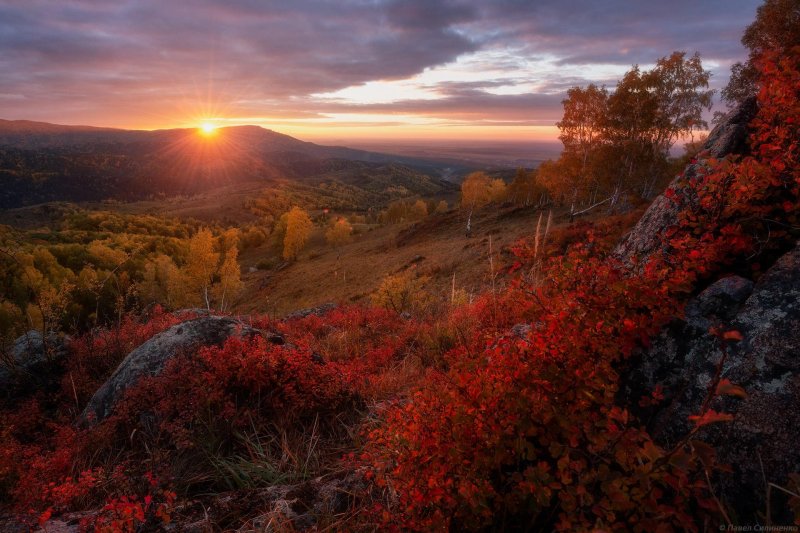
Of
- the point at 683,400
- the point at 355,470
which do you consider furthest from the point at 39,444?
the point at 683,400

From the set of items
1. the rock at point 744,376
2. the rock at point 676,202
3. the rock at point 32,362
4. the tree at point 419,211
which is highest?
the rock at point 676,202

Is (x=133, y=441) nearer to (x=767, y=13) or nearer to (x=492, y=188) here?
(x=767, y=13)

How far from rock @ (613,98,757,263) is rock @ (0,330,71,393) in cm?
1012

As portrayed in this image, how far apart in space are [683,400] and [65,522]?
5.97 m

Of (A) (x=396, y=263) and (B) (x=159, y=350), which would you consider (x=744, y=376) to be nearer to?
(B) (x=159, y=350)

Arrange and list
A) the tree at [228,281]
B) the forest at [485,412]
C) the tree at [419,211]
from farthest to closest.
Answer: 1. the tree at [419,211]
2. the tree at [228,281]
3. the forest at [485,412]

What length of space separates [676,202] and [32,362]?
37.1ft

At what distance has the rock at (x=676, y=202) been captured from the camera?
5238 millimetres

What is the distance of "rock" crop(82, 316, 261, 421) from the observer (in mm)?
5516

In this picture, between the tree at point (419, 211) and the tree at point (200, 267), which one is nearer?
the tree at point (200, 267)

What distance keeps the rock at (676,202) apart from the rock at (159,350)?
645cm

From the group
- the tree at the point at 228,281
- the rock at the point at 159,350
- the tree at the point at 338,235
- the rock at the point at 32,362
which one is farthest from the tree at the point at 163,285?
the rock at the point at 159,350

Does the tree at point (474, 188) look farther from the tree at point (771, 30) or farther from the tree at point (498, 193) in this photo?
the tree at point (771, 30)

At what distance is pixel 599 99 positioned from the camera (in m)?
31.2
